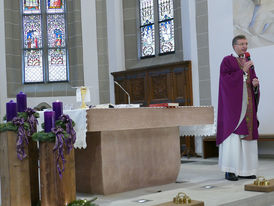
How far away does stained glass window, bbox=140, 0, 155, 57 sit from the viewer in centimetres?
1180

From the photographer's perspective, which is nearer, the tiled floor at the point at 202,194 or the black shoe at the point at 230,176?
the tiled floor at the point at 202,194

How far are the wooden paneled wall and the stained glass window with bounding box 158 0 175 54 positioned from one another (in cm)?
86

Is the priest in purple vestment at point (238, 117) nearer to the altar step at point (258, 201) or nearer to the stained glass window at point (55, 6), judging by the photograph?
the altar step at point (258, 201)

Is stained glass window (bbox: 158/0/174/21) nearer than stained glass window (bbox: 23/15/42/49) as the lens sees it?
Yes

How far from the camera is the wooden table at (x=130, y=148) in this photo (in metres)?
5.13

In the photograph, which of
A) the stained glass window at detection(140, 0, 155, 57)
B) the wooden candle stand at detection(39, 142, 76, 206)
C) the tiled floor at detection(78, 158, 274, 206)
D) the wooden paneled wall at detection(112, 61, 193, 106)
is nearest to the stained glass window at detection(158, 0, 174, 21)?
the stained glass window at detection(140, 0, 155, 57)

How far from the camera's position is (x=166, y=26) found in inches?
451

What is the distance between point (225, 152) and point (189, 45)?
15.8 feet

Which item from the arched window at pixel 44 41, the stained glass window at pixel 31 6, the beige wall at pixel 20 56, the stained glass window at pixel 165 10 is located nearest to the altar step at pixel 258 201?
the stained glass window at pixel 165 10

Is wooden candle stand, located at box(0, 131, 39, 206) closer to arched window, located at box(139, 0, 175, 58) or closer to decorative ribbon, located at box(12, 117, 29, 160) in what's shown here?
decorative ribbon, located at box(12, 117, 29, 160)

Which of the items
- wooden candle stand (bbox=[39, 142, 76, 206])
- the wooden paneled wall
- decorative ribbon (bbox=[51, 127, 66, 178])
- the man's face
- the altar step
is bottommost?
the altar step

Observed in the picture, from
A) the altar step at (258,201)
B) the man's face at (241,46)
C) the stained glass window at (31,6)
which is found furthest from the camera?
the stained glass window at (31,6)

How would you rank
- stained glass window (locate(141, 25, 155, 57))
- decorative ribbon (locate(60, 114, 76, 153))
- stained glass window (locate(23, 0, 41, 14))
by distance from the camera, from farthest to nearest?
1. stained glass window (locate(23, 0, 41, 14))
2. stained glass window (locate(141, 25, 155, 57))
3. decorative ribbon (locate(60, 114, 76, 153))

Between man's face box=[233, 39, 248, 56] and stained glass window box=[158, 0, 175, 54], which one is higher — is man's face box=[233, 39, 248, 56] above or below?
below
